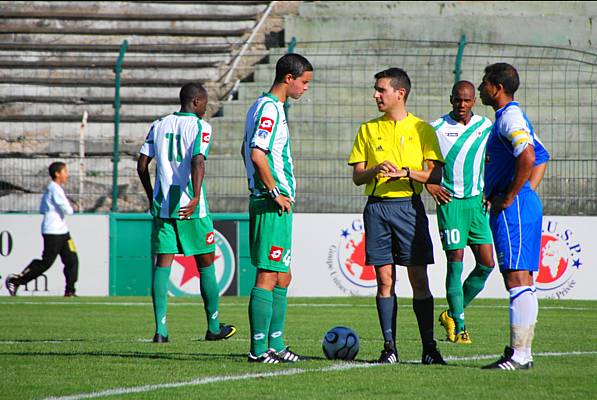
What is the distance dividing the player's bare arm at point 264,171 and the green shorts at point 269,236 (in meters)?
0.11

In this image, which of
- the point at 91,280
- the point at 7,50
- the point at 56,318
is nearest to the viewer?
the point at 56,318

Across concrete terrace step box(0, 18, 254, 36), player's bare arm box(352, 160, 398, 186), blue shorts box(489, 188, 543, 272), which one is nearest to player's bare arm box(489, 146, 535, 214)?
blue shorts box(489, 188, 543, 272)

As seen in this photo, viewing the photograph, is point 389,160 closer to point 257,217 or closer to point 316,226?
point 257,217

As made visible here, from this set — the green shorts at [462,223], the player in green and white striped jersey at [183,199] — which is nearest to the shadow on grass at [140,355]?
the player in green and white striped jersey at [183,199]

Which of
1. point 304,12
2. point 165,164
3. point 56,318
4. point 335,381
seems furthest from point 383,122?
point 304,12

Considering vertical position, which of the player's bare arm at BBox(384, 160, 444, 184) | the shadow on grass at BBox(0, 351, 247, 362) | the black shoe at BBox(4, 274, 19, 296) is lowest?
the black shoe at BBox(4, 274, 19, 296)

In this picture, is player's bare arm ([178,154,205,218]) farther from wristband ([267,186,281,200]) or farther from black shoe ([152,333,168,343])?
wristband ([267,186,281,200])

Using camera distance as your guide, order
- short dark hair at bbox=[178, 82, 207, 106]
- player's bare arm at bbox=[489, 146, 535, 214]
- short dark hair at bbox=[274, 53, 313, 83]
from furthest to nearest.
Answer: short dark hair at bbox=[178, 82, 207, 106], short dark hair at bbox=[274, 53, 313, 83], player's bare arm at bbox=[489, 146, 535, 214]

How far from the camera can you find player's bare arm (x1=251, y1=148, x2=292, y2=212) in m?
7.59

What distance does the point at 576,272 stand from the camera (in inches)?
637

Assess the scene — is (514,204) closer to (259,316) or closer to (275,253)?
(275,253)

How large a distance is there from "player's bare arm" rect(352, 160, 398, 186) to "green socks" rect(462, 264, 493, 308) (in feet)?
10.2

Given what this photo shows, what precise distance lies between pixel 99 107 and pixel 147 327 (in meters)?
11.7

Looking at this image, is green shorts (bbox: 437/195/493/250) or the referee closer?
the referee
